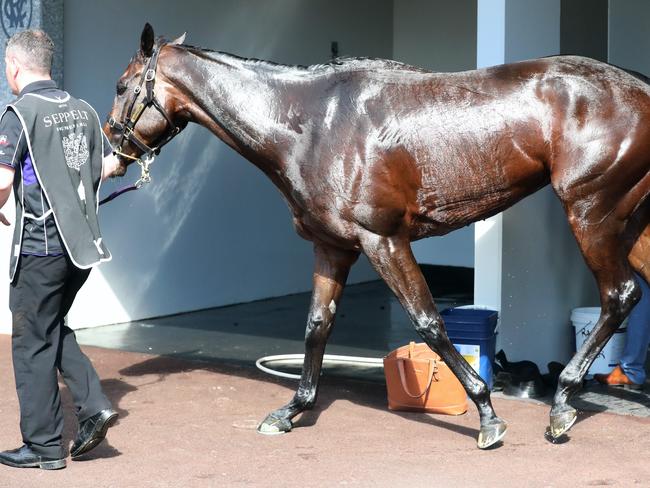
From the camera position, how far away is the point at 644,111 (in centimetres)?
502

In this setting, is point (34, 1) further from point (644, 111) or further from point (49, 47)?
point (644, 111)

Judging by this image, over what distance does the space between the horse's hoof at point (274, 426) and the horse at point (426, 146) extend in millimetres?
12

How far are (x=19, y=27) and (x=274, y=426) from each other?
4.35m

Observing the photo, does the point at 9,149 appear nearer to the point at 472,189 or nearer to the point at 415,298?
the point at 415,298

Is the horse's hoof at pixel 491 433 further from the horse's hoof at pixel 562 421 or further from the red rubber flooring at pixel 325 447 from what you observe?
the horse's hoof at pixel 562 421

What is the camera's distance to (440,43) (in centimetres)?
1148

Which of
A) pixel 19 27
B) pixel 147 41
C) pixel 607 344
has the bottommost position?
pixel 607 344

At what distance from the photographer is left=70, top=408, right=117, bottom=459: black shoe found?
15.7 ft

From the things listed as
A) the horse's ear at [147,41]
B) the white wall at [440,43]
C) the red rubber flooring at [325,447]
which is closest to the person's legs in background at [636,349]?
the red rubber flooring at [325,447]

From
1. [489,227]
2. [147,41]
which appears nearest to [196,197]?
[489,227]

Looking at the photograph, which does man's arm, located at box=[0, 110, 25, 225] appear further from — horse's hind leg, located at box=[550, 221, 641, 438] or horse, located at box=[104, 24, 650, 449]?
horse's hind leg, located at box=[550, 221, 641, 438]

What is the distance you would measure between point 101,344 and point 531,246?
345 cm

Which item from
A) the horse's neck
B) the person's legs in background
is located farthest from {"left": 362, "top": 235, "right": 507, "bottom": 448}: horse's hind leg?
the person's legs in background

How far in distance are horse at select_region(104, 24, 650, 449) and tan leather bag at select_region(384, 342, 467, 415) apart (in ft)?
1.86
